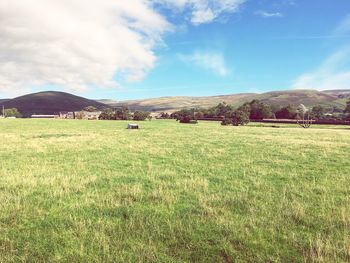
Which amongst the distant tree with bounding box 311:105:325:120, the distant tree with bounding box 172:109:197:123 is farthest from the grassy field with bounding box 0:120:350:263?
the distant tree with bounding box 311:105:325:120

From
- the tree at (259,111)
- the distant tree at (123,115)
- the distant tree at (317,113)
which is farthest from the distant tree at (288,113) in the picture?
the distant tree at (123,115)

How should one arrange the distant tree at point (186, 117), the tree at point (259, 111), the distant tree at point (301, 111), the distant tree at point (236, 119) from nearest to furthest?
the distant tree at point (236, 119)
the distant tree at point (186, 117)
the distant tree at point (301, 111)
the tree at point (259, 111)

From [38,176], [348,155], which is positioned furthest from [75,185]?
[348,155]

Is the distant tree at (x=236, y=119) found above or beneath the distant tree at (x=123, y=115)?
beneath

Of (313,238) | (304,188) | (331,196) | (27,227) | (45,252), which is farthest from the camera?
(304,188)

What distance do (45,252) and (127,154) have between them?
16545 millimetres

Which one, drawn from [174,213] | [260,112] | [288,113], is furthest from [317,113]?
[174,213]

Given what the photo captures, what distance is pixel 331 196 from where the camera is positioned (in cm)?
1184

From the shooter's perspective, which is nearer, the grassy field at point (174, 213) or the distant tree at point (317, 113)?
the grassy field at point (174, 213)

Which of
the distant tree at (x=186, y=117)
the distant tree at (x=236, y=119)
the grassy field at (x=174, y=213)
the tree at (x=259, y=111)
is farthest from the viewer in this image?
the tree at (x=259, y=111)

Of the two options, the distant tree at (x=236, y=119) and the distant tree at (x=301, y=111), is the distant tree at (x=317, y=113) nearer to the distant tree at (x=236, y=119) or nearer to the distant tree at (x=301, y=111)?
the distant tree at (x=301, y=111)

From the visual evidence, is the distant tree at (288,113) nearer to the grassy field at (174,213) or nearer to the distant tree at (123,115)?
→ the distant tree at (123,115)

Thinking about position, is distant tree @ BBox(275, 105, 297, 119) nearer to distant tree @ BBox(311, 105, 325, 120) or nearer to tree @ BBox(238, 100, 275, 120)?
tree @ BBox(238, 100, 275, 120)

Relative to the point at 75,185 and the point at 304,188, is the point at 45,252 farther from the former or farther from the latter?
the point at 304,188
